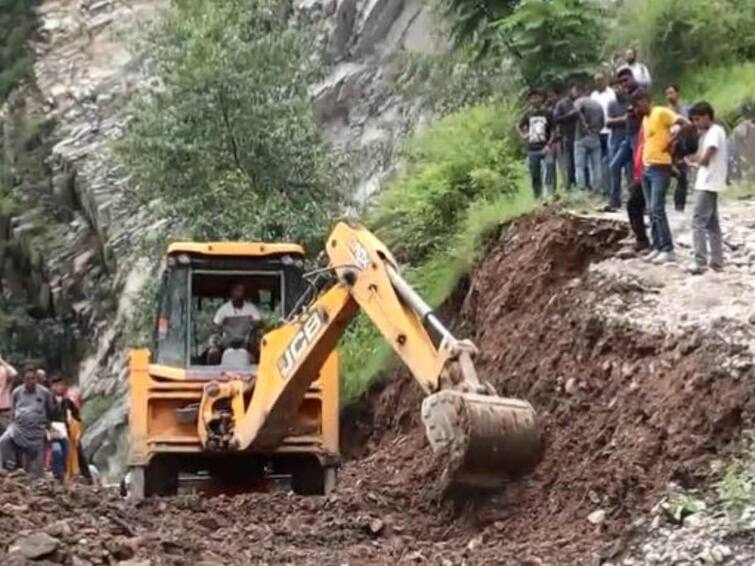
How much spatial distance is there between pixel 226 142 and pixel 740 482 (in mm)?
14450

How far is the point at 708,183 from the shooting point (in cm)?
1270

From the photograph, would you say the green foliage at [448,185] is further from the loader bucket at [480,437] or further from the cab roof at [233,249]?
the loader bucket at [480,437]

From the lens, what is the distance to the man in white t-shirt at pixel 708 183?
12695 millimetres

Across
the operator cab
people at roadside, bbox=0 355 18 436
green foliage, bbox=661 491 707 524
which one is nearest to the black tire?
the operator cab

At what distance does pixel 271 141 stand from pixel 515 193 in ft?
17.1

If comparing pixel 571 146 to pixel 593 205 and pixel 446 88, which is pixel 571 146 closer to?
pixel 593 205

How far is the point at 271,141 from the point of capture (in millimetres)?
22625

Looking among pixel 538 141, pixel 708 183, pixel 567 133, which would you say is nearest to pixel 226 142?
pixel 538 141

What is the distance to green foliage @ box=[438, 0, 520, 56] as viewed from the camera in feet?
70.6

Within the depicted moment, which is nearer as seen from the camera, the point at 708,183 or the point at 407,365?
the point at 407,365

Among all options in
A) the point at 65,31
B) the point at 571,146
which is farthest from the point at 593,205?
the point at 65,31

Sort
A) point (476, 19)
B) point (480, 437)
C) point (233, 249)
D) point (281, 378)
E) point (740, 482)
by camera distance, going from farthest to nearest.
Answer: point (476, 19)
point (233, 249)
point (281, 378)
point (480, 437)
point (740, 482)

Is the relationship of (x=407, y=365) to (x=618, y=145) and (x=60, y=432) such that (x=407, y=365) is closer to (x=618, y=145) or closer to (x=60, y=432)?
(x=618, y=145)

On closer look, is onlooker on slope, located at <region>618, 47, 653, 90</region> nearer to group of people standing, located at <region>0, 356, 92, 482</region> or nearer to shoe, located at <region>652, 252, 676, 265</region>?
shoe, located at <region>652, 252, 676, 265</region>
